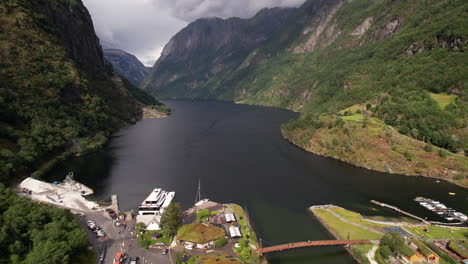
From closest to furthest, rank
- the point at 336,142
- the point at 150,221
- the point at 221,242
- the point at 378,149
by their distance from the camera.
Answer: the point at 221,242 → the point at 150,221 → the point at 378,149 → the point at 336,142

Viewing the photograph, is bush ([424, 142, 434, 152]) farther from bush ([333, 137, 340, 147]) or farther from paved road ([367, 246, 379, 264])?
paved road ([367, 246, 379, 264])

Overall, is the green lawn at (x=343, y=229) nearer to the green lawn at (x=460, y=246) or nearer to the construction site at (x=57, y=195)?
the green lawn at (x=460, y=246)

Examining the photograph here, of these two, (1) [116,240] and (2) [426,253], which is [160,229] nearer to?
(1) [116,240]

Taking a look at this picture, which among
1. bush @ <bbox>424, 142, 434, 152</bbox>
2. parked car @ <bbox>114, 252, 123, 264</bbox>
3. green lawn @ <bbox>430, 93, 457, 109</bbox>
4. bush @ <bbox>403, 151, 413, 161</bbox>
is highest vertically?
green lawn @ <bbox>430, 93, 457, 109</bbox>

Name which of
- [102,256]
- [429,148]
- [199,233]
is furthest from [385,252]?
[429,148]

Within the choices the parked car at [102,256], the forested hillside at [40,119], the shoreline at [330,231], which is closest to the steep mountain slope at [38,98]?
the forested hillside at [40,119]

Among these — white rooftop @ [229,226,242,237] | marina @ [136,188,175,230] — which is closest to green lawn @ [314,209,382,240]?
white rooftop @ [229,226,242,237]

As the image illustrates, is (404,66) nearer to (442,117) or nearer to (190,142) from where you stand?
(442,117)
